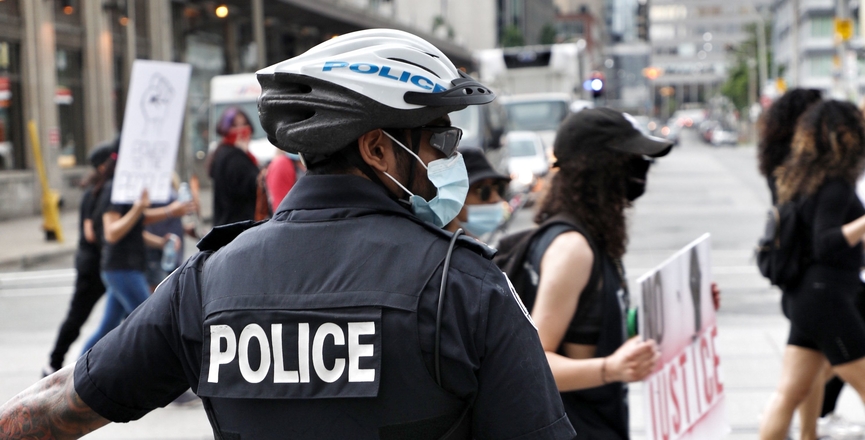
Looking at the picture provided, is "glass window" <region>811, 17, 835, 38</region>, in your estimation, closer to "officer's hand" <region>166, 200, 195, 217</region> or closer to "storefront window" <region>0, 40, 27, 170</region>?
"storefront window" <region>0, 40, 27, 170</region>

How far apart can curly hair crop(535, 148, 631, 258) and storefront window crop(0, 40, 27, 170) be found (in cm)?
2133

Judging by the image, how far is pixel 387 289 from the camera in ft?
5.19

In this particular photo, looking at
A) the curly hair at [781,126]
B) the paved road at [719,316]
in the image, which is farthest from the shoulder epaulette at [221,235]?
the paved road at [719,316]

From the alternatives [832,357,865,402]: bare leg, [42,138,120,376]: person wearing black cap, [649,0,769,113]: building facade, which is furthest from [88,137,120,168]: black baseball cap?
[649,0,769,113]: building facade

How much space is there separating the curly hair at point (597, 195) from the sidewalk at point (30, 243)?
1358cm

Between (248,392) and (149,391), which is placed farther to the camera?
(149,391)

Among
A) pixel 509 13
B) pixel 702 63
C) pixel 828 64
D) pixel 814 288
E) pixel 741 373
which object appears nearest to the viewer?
pixel 814 288

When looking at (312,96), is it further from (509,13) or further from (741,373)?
(509,13)

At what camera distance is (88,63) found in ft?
83.9

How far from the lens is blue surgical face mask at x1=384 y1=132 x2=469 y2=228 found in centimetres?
176

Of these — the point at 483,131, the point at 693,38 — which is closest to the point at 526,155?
the point at 483,131

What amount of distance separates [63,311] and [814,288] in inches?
345

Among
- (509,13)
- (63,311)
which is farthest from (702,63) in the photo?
(63,311)

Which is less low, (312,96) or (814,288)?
(312,96)
